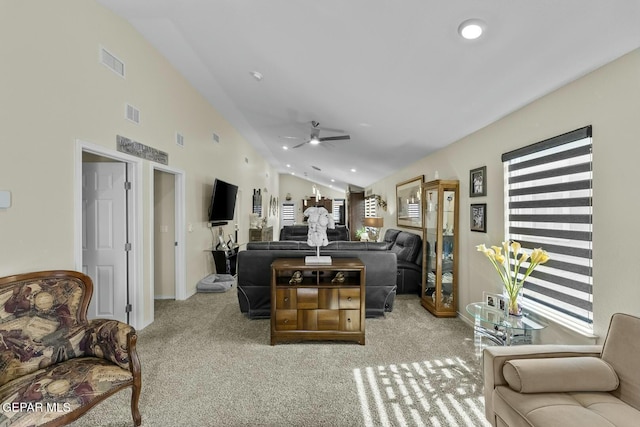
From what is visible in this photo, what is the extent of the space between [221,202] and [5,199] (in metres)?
3.67

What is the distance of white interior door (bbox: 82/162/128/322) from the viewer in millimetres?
3295

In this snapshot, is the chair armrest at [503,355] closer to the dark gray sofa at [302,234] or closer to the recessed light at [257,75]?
the recessed light at [257,75]

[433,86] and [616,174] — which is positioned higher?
[433,86]

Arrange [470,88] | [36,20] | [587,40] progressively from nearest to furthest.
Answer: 1. [587,40]
2. [36,20]
3. [470,88]

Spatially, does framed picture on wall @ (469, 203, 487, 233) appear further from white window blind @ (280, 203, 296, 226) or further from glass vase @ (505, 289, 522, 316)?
white window blind @ (280, 203, 296, 226)

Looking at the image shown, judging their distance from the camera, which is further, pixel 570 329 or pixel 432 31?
pixel 570 329

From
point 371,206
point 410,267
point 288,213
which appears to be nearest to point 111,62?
point 410,267

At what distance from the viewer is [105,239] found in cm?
332

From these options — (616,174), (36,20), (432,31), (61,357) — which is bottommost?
(61,357)

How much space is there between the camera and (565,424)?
124 centimetres

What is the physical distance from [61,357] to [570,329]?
3.61 m

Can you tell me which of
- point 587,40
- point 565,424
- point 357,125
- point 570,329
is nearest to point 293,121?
point 357,125

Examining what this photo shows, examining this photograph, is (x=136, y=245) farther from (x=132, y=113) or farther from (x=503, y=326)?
(x=503, y=326)

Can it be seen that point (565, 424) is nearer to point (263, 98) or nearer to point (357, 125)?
point (357, 125)
